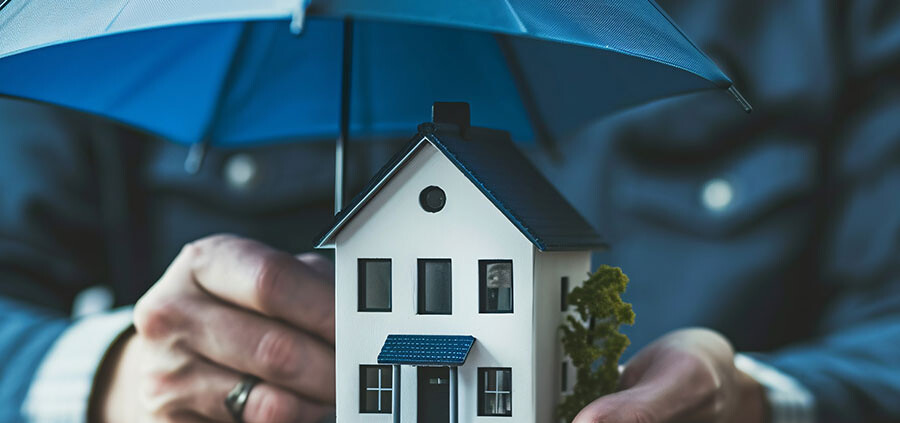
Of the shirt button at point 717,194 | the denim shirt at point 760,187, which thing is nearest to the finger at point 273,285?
the denim shirt at point 760,187

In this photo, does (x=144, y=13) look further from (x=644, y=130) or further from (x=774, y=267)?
(x=774, y=267)

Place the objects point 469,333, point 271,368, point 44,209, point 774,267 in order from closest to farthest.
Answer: point 469,333 → point 271,368 → point 774,267 → point 44,209

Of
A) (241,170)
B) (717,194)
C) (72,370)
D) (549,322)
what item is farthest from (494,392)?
(241,170)

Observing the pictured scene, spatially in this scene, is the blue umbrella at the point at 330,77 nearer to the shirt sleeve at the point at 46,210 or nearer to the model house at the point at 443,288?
the model house at the point at 443,288

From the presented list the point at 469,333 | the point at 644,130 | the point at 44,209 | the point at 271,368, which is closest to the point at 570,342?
the point at 469,333

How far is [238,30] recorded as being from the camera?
5.12 feet

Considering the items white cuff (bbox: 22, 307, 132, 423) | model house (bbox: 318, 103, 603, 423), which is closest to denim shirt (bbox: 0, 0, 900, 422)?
white cuff (bbox: 22, 307, 132, 423)

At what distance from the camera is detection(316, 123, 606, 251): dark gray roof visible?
118 cm

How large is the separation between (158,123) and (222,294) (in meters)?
0.39

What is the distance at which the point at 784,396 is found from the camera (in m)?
1.81

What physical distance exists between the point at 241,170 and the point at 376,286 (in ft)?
4.11

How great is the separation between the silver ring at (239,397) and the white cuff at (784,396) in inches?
39.4

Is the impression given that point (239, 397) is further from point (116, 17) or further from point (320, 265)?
point (116, 17)

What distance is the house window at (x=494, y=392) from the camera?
47.6 inches
